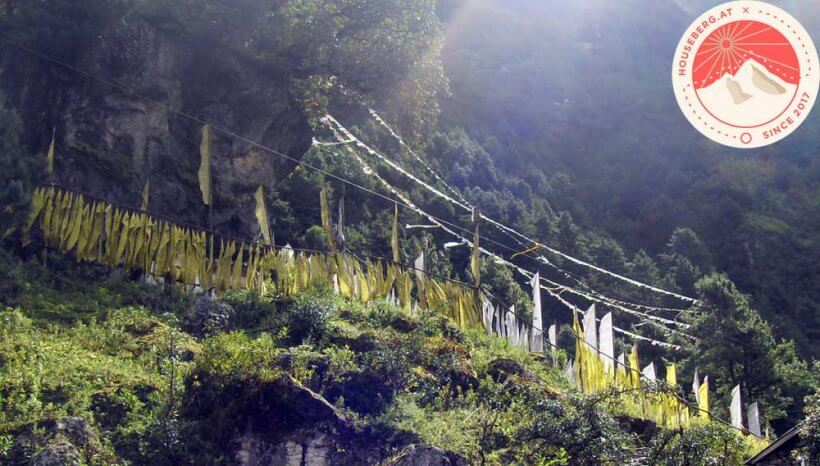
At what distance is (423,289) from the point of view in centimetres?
2152

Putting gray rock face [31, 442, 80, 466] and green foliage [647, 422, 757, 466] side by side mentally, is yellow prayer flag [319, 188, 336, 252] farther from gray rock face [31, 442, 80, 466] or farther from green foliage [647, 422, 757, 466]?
gray rock face [31, 442, 80, 466]

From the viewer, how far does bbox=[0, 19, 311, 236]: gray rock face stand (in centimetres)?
2131

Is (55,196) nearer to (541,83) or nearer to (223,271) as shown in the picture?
(223,271)

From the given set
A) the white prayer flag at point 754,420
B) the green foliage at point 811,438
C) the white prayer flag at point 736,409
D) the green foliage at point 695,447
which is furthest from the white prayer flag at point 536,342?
the green foliage at point 811,438

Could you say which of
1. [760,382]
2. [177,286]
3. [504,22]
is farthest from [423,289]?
[504,22]

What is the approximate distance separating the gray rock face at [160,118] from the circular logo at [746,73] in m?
8.64

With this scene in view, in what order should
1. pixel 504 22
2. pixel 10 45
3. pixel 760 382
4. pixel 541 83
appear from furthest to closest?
pixel 504 22
pixel 541 83
pixel 760 382
pixel 10 45

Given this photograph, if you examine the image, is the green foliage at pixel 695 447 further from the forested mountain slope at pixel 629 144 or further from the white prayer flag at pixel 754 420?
the forested mountain slope at pixel 629 144

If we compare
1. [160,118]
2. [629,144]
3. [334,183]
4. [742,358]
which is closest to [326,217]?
[160,118]

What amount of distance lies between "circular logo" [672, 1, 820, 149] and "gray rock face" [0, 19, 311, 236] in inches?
340

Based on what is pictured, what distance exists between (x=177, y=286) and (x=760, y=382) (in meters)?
16.1

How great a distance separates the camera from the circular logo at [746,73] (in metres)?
20.2

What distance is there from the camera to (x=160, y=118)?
22625 millimetres

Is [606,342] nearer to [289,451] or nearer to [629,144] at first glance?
[289,451]
